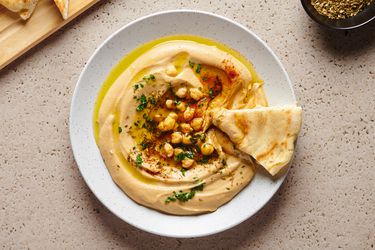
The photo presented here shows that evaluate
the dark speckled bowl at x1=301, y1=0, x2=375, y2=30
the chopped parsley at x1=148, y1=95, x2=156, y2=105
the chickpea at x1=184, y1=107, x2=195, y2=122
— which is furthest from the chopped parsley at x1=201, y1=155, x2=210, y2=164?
the dark speckled bowl at x1=301, y1=0, x2=375, y2=30

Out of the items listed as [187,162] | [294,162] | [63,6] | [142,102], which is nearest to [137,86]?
[142,102]

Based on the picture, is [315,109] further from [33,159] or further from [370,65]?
[33,159]

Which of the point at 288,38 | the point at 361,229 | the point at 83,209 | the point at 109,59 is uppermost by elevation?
the point at 109,59

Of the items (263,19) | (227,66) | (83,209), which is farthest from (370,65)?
(83,209)

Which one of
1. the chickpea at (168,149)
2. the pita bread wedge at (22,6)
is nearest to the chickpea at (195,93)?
the chickpea at (168,149)

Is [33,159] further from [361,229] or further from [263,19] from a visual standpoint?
[361,229]

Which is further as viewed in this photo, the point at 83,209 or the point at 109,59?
the point at 83,209

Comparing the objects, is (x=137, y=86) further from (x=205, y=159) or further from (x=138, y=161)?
(x=205, y=159)

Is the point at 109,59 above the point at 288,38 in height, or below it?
above
